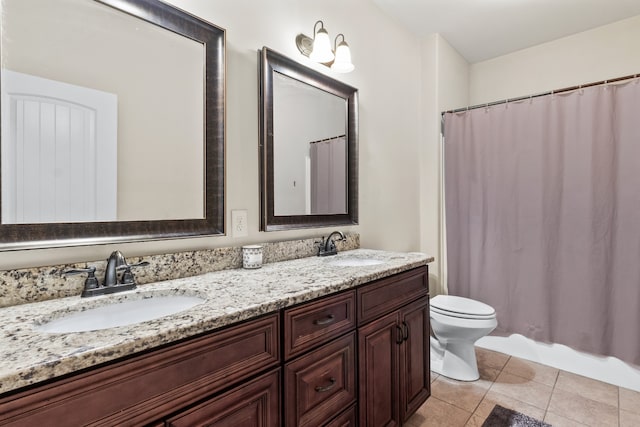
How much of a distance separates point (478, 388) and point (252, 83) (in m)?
2.19

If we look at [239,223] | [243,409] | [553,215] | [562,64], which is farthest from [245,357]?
[562,64]

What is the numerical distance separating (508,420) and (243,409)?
157 cm

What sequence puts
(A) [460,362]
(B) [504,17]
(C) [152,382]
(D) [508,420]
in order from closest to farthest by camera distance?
(C) [152,382] < (D) [508,420] < (A) [460,362] < (B) [504,17]

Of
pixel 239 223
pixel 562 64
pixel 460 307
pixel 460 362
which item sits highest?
pixel 562 64

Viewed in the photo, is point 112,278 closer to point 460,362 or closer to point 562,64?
point 460,362

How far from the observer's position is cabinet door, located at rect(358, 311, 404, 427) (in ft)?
4.05

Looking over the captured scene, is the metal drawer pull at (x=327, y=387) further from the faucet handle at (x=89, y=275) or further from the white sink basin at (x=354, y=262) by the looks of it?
the faucet handle at (x=89, y=275)

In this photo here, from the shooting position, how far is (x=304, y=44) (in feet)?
5.49

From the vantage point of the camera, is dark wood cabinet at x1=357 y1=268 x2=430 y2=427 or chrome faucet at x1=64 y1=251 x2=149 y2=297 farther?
dark wood cabinet at x1=357 y1=268 x2=430 y2=427

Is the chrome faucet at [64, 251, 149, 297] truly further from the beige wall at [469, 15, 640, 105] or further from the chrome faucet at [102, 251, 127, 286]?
the beige wall at [469, 15, 640, 105]

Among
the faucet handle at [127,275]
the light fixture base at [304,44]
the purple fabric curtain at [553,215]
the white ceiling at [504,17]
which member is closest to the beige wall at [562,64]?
the white ceiling at [504,17]

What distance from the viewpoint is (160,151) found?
1.18 m

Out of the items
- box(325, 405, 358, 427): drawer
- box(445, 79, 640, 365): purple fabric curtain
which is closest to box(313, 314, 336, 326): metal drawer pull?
box(325, 405, 358, 427): drawer

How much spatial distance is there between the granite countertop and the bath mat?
40.4 inches
